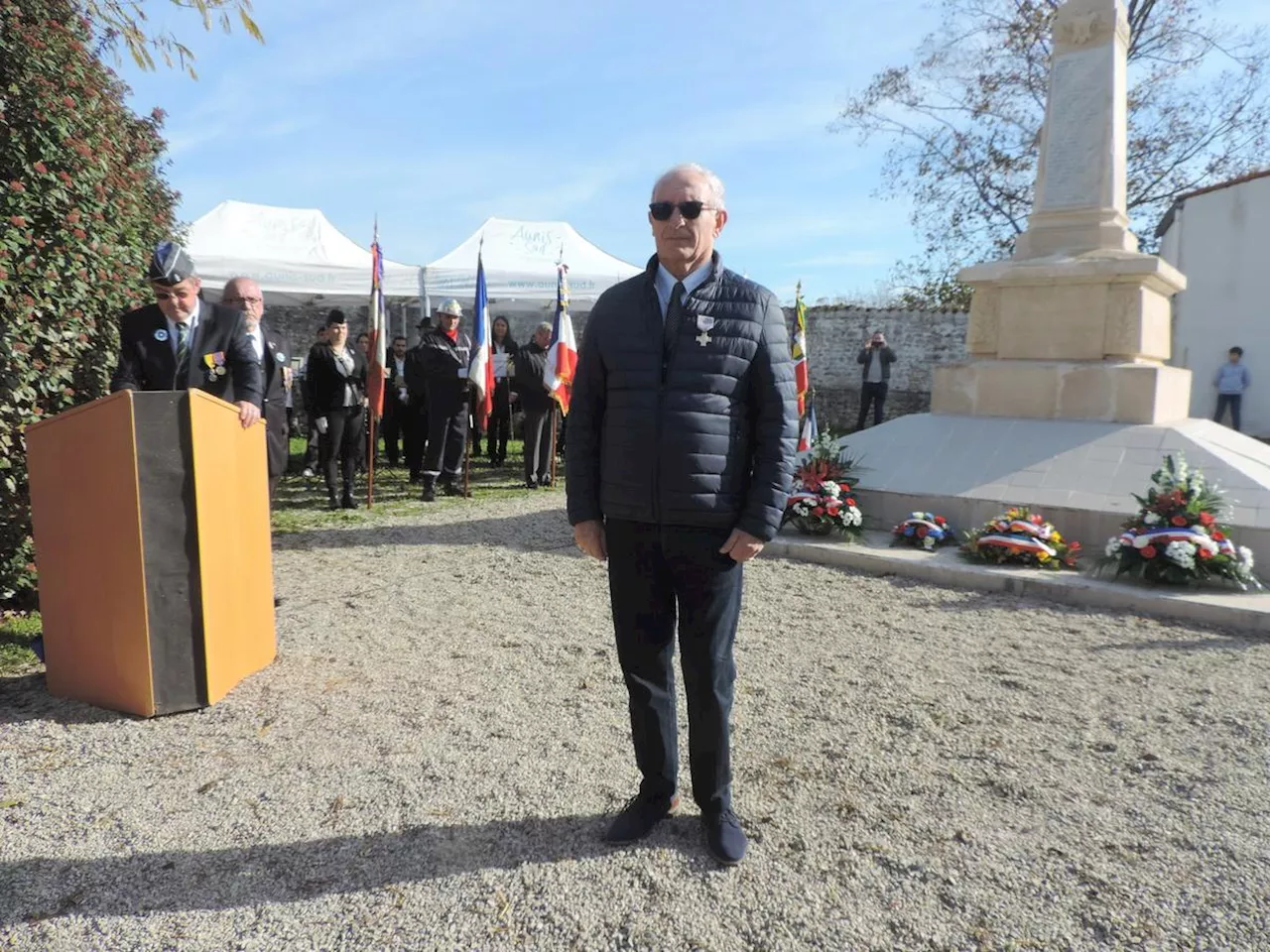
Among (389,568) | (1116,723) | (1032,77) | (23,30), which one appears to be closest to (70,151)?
(23,30)

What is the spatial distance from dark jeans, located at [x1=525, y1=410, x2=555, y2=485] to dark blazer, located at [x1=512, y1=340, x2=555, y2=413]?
90mm

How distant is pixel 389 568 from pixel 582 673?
2784 millimetres

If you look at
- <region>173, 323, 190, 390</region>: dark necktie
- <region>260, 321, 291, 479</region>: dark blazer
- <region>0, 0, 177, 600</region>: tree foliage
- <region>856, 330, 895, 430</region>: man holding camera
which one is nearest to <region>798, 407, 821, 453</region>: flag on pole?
<region>260, 321, 291, 479</region>: dark blazer

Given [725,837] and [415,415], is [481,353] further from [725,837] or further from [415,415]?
[725,837]

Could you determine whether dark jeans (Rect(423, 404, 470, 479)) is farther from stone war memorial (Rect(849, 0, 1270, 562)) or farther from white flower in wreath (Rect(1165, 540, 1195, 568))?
white flower in wreath (Rect(1165, 540, 1195, 568))

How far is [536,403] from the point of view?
1045cm

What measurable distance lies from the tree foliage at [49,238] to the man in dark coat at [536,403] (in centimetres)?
533

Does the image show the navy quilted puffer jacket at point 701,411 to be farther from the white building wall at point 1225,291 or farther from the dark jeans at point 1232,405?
the white building wall at point 1225,291

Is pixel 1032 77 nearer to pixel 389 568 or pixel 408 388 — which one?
pixel 408 388

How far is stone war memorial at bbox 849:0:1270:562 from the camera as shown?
6980 mm

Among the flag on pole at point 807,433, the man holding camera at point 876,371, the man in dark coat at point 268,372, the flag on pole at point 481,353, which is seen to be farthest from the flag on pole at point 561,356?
the man holding camera at point 876,371

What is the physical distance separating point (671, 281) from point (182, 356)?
2.83m

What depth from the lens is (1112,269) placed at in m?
7.35

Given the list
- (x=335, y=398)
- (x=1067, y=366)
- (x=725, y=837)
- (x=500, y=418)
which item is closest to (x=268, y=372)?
(x=335, y=398)
